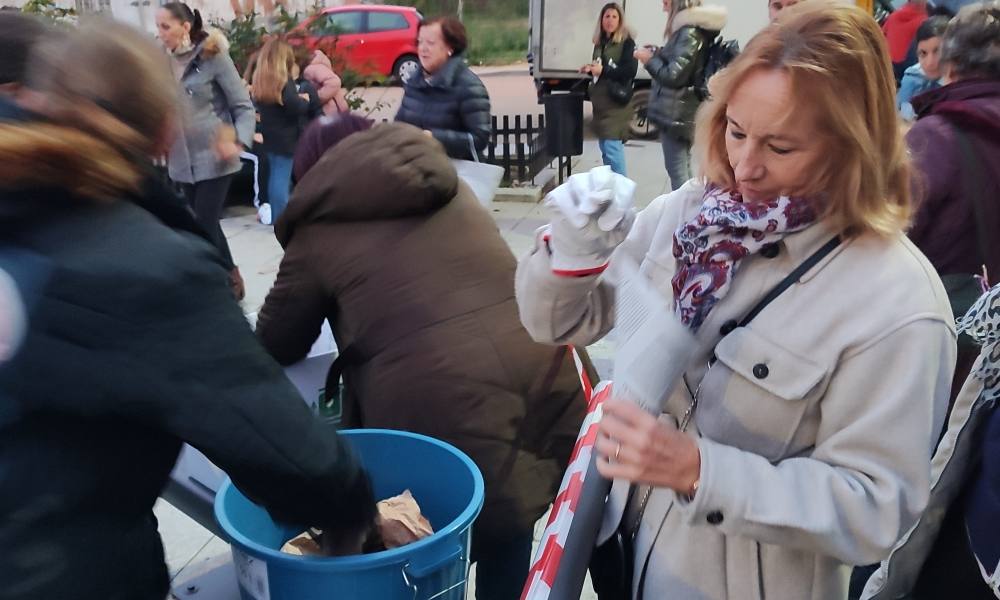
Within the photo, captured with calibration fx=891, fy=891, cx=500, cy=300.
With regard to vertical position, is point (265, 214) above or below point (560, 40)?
below

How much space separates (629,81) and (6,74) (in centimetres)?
648

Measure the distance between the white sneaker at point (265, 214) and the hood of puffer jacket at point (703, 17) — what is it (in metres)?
3.81

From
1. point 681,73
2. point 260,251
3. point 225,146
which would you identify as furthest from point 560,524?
point 260,251

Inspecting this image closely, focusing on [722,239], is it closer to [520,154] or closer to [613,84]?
[613,84]

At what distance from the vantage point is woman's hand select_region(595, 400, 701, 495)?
1255 mm

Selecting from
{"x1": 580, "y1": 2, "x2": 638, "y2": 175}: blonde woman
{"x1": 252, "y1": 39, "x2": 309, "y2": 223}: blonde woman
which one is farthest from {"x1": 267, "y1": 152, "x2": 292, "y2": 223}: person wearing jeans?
{"x1": 580, "y1": 2, "x2": 638, "y2": 175}: blonde woman

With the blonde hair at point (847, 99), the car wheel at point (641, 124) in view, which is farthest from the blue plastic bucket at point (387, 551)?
the car wheel at point (641, 124)

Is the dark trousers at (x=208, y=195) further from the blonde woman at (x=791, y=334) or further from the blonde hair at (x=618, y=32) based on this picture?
the blonde woman at (x=791, y=334)

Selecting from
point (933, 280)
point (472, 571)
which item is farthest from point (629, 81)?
point (933, 280)

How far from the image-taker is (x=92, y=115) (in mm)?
1187

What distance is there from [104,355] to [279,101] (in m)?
5.91

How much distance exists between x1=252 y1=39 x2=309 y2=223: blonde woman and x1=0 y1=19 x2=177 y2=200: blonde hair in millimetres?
5469

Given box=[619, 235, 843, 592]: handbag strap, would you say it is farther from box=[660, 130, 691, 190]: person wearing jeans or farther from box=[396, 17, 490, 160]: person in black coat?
box=[660, 130, 691, 190]: person wearing jeans

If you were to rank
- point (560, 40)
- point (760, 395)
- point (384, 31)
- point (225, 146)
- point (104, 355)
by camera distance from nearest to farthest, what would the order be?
point (104, 355) < point (760, 395) < point (225, 146) < point (560, 40) < point (384, 31)
